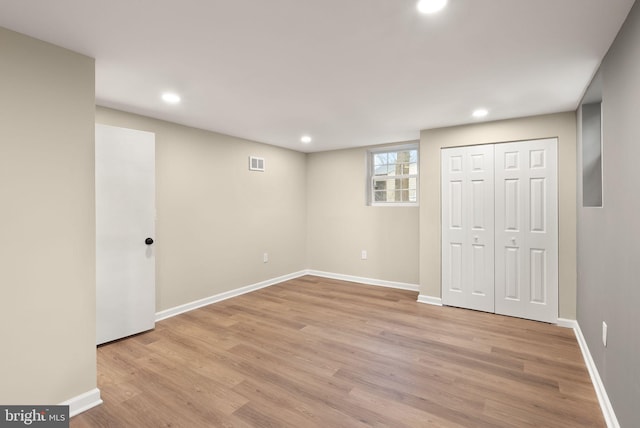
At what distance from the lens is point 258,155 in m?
4.98

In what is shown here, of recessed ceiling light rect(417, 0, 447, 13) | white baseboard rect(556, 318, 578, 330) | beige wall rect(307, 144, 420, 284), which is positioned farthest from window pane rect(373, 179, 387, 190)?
recessed ceiling light rect(417, 0, 447, 13)

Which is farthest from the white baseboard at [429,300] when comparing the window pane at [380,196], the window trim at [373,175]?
the window pane at [380,196]

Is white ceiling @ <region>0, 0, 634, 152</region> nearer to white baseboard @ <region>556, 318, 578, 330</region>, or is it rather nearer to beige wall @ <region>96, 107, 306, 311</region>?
beige wall @ <region>96, 107, 306, 311</region>

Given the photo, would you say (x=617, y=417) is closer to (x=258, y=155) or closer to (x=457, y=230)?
(x=457, y=230)

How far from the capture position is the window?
508 centimetres

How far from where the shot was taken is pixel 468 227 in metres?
3.93

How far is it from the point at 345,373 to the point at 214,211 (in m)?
2.78

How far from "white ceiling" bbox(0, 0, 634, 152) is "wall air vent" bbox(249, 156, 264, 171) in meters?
1.44

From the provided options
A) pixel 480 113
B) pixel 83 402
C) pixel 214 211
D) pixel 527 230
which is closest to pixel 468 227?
pixel 527 230

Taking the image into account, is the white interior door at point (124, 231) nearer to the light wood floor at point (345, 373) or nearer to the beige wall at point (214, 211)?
the light wood floor at point (345, 373)

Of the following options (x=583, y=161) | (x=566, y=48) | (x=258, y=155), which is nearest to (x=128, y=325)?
(x=258, y=155)

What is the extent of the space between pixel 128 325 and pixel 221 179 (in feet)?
6.84

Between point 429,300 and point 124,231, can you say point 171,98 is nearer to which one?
point 124,231

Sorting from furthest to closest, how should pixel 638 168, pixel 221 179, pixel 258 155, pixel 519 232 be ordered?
pixel 258 155 < pixel 221 179 < pixel 519 232 < pixel 638 168
